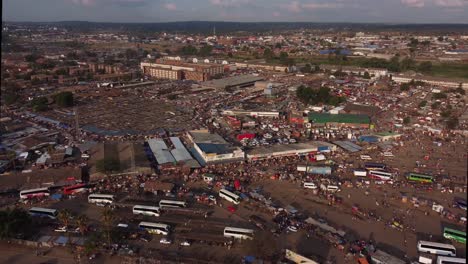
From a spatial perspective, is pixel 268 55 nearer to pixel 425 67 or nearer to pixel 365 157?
pixel 425 67

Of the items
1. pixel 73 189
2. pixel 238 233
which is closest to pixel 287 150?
pixel 238 233

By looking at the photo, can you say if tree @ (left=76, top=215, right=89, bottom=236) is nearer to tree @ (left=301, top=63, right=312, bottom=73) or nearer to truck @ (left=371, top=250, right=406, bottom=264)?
truck @ (left=371, top=250, right=406, bottom=264)

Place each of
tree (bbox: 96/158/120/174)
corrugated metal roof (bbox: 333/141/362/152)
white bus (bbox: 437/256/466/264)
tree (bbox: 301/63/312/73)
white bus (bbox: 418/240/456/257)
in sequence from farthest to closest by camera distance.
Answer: tree (bbox: 301/63/312/73) < corrugated metal roof (bbox: 333/141/362/152) < tree (bbox: 96/158/120/174) < white bus (bbox: 418/240/456/257) < white bus (bbox: 437/256/466/264)

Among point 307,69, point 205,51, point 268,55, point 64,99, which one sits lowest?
point 64,99

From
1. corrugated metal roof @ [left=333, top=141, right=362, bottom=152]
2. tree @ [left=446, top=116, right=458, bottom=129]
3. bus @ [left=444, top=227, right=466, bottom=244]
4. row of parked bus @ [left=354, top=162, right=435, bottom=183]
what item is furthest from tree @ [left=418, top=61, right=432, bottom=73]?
bus @ [left=444, top=227, right=466, bottom=244]

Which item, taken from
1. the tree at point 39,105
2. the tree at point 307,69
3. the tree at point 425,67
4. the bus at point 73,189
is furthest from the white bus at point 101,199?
the tree at point 425,67

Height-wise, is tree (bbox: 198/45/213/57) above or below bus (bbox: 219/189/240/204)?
Answer: above

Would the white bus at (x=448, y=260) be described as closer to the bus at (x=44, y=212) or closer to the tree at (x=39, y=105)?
the bus at (x=44, y=212)
